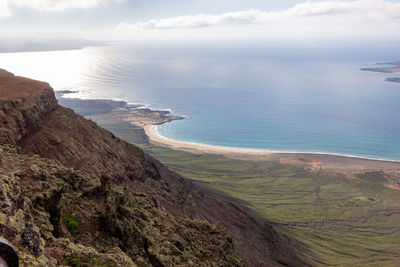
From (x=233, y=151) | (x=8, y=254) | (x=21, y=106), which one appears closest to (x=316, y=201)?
(x=233, y=151)

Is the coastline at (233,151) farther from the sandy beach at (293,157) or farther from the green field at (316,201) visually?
the green field at (316,201)

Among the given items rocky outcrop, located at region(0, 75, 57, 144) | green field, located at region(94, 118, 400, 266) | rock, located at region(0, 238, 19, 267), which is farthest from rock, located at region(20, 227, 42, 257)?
green field, located at region(94, 118, 400, 266)

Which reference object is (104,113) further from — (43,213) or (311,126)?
(43,213)

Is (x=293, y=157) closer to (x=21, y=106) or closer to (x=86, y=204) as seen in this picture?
(x=21, y=106)

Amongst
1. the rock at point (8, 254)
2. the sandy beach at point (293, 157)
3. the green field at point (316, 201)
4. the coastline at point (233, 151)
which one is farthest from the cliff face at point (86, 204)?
the coastline at point (233, 151)

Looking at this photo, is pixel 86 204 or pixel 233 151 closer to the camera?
pixel 86 204

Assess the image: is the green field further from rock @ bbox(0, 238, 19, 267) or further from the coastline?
rock @ bbox(0, 238, 19, 267)
